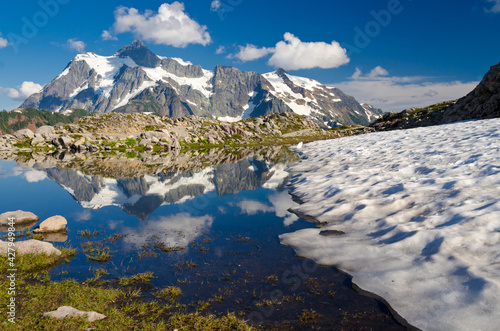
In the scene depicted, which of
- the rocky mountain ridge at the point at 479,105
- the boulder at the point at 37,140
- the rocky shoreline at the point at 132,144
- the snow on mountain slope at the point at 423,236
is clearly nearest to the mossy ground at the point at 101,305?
the snow on mountain slope at the point at 423,236

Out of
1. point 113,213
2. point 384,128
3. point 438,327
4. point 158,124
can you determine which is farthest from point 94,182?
point 158,124

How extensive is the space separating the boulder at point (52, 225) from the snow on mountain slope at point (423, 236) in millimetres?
17226

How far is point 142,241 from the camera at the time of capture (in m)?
17.5

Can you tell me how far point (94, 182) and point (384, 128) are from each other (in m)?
114

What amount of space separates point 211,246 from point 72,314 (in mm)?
8210

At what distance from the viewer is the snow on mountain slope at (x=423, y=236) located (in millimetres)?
8820

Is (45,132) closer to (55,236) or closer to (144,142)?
(144,142)

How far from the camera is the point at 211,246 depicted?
16500mm

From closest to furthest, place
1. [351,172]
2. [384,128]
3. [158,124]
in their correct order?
[351,172], [384,128], [158,124]

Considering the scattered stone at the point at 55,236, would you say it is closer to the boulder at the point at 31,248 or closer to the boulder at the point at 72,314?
the boulder at the point at 31,248

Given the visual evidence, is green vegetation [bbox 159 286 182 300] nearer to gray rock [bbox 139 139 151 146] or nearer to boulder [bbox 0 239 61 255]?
boulder [bbox 0 239 61 255]

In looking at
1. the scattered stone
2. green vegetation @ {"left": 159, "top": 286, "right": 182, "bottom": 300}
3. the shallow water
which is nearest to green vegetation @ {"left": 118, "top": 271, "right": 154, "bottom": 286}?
the shallow water

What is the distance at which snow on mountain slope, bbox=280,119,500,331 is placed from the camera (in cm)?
882

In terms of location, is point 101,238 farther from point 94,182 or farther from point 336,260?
point 94,182
